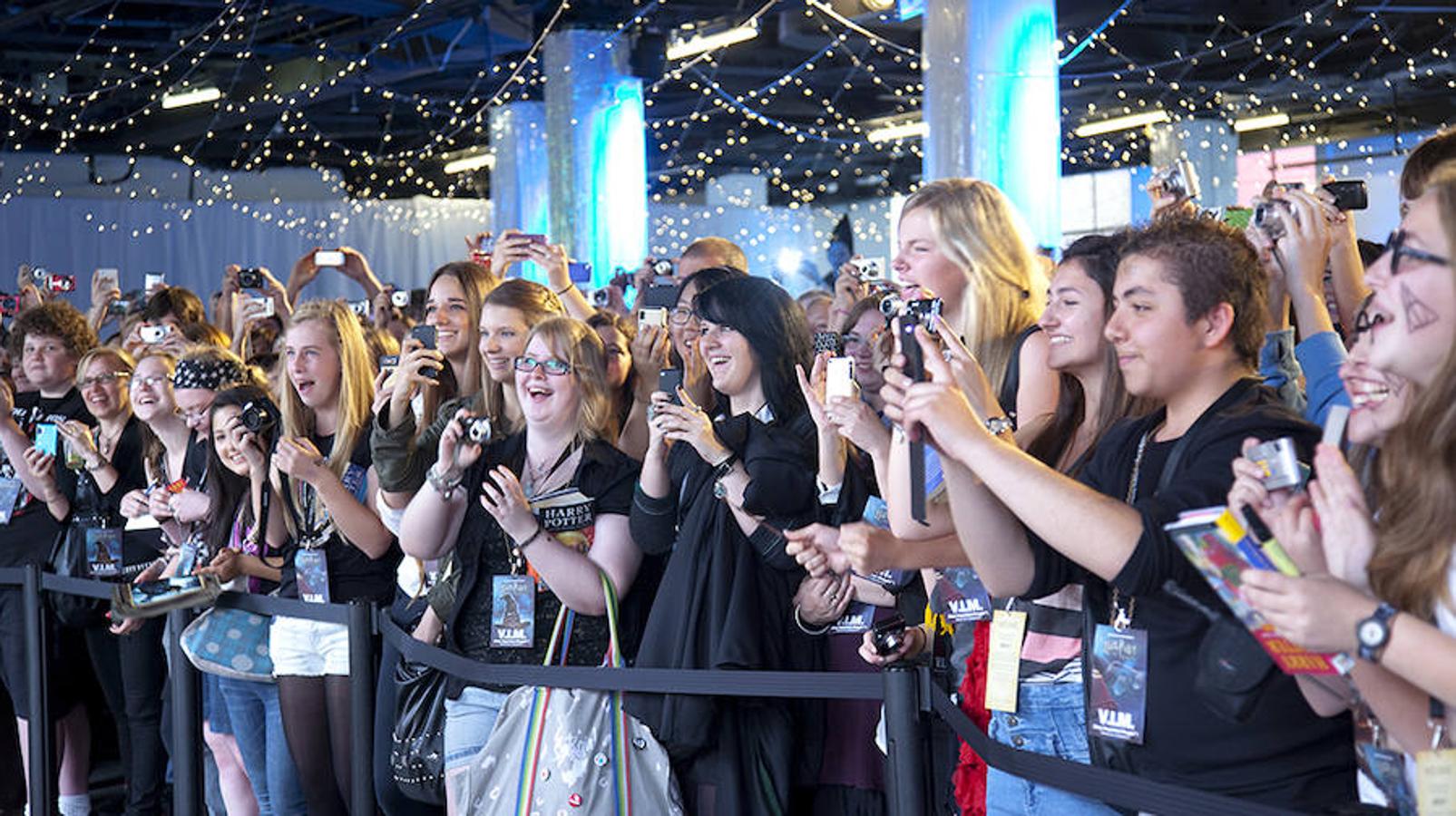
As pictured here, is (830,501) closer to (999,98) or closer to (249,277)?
(999,98)

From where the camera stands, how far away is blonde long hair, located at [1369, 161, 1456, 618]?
5.72 feet

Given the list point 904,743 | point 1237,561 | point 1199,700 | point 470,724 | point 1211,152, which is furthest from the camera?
point 1211,152

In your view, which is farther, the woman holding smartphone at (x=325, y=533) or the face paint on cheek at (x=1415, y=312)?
the woman holding smartphone at (x=325, y=533)

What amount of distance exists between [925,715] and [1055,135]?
4385 millimetres

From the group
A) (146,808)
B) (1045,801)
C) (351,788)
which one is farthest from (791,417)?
(146,808)

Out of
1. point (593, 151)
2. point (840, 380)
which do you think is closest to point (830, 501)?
point (840, 380)

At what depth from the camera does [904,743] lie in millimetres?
2660

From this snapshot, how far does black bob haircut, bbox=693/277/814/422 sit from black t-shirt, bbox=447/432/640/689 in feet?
1.26

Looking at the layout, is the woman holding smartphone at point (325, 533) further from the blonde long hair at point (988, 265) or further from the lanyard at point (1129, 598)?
the lanyard at point (1129, 598)

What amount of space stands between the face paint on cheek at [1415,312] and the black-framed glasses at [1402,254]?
1.2 inches

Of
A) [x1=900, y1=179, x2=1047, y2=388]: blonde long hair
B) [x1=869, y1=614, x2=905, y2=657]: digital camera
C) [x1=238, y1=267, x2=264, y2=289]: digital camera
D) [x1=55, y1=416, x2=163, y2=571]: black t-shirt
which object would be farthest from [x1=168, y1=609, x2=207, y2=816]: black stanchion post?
[x1=238, y1=267, x2=264, y2=289]: digital camera

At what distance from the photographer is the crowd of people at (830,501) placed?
6.24 feet

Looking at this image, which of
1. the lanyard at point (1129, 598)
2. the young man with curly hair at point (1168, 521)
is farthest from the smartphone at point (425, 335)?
the lanyard at point (1129, 598)

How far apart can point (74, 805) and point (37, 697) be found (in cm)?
84
